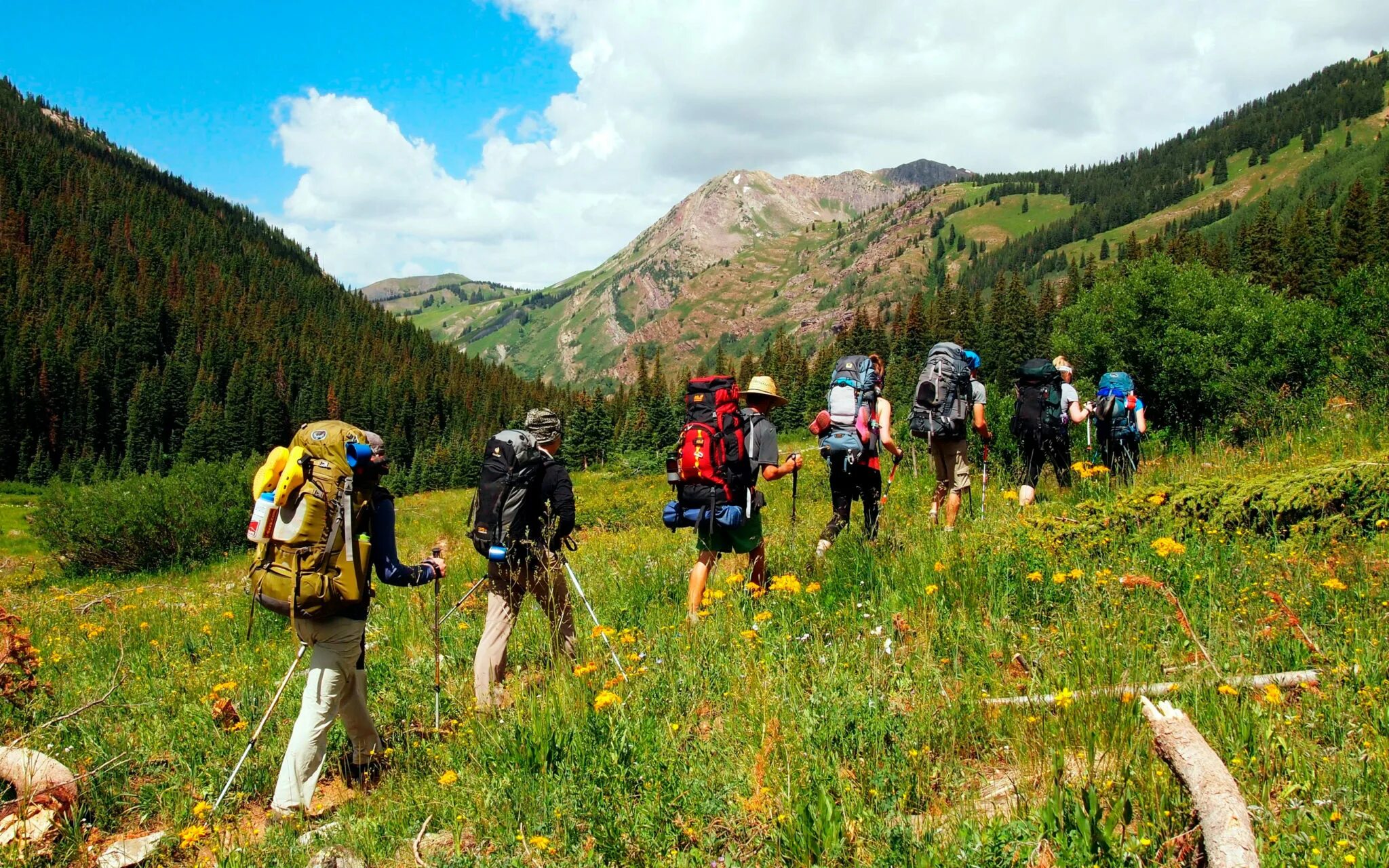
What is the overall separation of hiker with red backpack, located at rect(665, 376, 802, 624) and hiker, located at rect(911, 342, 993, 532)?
3.03 meters

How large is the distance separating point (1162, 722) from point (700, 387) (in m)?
4.38

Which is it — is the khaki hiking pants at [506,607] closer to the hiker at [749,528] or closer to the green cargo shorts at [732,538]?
the hiker at [749,528]

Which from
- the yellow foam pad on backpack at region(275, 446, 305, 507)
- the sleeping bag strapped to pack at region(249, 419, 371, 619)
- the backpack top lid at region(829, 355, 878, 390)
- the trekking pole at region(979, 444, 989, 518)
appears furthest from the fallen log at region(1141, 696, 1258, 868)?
the trekking pole at region(979, 444, 989, 518)

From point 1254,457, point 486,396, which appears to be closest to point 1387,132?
point 486,396

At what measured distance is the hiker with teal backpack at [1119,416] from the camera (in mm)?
10922

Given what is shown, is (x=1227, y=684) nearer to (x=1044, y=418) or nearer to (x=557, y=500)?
(x=557, y=500)

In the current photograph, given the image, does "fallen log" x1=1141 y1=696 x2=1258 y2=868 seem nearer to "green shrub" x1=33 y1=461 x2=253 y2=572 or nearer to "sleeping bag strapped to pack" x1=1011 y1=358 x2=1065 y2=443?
"sleeping bag strapped to pack" x1=1011 y1=358 x2=1065 y2=443

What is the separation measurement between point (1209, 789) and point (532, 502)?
4.49m

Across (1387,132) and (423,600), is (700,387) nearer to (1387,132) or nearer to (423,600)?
(423,600)

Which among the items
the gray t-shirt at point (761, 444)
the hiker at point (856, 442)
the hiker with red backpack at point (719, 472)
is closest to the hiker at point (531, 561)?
the hiker with red backpack at point (719, 472)

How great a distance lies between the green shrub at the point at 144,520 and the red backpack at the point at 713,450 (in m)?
43.2

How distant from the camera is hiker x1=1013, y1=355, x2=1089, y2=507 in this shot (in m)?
9.14

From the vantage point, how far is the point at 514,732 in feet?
13.2

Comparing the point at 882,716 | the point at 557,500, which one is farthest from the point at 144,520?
the point at 882,716
